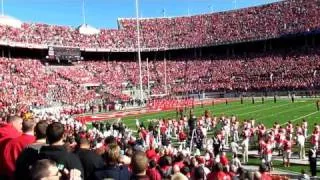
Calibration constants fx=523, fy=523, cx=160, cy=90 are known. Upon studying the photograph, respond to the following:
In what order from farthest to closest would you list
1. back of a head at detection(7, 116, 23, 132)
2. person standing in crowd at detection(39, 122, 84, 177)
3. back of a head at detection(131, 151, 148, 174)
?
1. back of a head at detection(7, 116, 23, 132)
2. back of a head at detection(131, 151, 148, 174)
3. person standing in crowd at detection(39, 122, 84, 177)

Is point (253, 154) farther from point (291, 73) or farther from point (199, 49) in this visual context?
point (199, 49)

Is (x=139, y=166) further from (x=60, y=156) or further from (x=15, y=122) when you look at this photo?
(x=15, y=122)

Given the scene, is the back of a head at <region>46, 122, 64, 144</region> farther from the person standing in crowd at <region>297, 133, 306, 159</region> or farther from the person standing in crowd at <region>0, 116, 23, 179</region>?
the person standing in crowd at <region>297, 133, 306, 159</region>

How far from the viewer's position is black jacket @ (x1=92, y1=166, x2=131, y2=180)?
5.16 meters

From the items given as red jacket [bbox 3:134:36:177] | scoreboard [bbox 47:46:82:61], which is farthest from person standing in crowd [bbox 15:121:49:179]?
scoreboard [bbox 47:46:82:61]

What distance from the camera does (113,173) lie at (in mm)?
5211

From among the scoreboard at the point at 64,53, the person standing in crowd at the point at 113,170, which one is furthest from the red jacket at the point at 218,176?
the scoreboard at the point at 64,53

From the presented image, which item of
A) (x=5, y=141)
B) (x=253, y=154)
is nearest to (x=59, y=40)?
(x=253, y=154)

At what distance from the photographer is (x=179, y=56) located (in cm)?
7094

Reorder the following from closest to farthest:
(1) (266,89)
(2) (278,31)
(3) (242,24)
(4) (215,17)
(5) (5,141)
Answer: (5) (5,141)
(1) (266,89)
(2) (278,31)
(3) (242,24)
(4) (215,17)

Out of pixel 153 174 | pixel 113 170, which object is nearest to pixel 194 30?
pixel 153 174

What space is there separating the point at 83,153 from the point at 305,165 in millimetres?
12590

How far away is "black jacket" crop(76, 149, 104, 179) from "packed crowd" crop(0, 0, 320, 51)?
170ft

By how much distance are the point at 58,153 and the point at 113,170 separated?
673 mm
